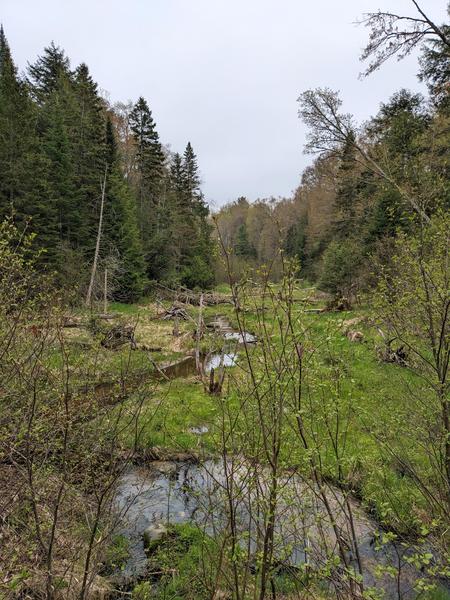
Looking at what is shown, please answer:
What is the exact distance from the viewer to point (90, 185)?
25.6 meters

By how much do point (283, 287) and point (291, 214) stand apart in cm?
4584

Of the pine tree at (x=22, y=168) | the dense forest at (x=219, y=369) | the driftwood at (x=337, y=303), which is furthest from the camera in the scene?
the pine tree at (x=22, y=168)

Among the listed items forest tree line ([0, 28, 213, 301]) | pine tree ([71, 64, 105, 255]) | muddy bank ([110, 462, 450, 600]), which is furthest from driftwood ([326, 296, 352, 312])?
pine tree ([71, 64, 105, 255])

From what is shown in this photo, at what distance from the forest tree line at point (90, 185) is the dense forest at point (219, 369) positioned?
0.62ft

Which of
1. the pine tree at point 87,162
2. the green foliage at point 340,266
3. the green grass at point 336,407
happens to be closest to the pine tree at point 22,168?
the pine tree at point 87,162

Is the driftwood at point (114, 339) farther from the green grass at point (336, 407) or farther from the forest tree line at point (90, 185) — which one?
the forest tree line at point (90, 185)

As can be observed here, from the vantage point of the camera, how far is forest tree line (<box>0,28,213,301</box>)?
2027 cm

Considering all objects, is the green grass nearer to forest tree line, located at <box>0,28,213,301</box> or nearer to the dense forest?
the dense forest

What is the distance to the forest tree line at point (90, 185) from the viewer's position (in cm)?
2027

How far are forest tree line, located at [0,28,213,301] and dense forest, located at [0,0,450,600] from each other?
0.62ft

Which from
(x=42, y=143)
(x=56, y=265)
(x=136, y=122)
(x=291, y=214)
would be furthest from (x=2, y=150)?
(x=291, y=214)

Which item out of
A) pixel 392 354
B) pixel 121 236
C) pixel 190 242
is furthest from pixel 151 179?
pixel 392 354

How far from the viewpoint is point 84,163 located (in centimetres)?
2598

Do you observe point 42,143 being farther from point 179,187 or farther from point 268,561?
point 268,561
